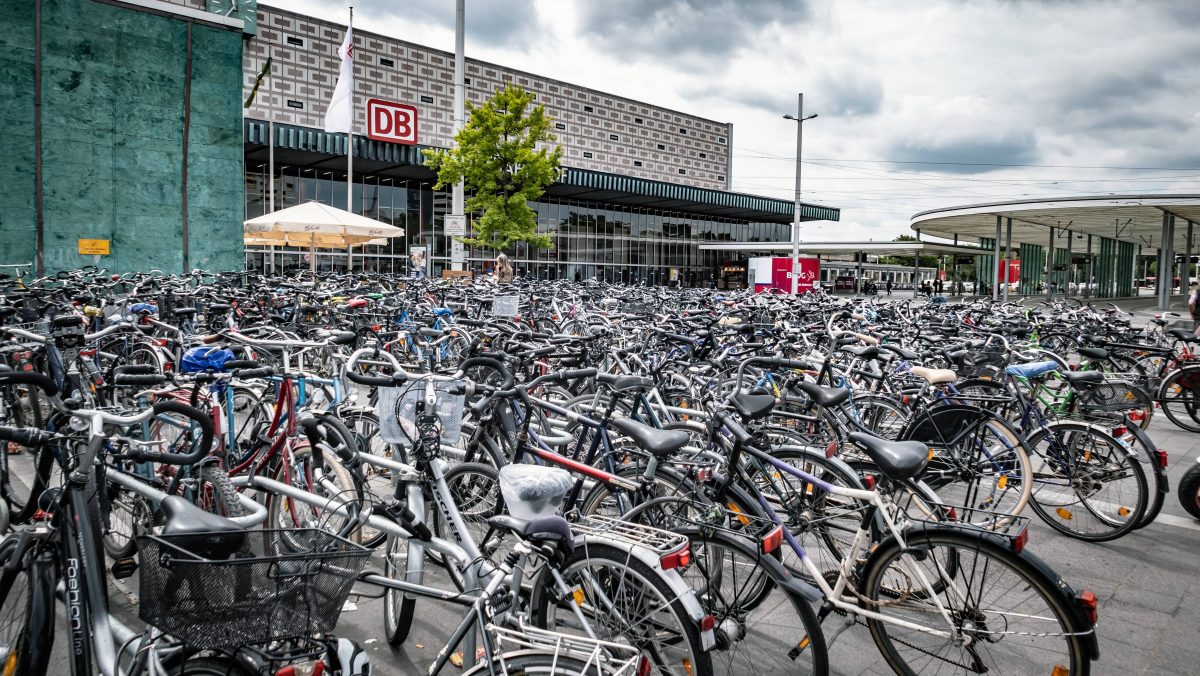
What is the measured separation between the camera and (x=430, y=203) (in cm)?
3341

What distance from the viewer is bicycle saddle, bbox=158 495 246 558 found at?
1590mm

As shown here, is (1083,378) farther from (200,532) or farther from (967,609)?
(200,532)

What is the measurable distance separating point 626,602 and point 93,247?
55.5 feet

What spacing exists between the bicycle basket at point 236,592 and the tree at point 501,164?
2120cm

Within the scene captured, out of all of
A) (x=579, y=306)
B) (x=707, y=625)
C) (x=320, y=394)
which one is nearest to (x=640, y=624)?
(x=707, y=625)

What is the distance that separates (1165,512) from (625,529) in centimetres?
436

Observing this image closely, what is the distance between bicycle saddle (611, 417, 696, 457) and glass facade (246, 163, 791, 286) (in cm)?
2796

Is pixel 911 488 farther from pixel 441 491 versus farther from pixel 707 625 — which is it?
pixel 441 491

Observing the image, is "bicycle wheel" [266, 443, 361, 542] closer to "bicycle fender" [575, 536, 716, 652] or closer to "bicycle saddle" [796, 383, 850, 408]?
"bicycle fender" [575, 536, 716, 652]

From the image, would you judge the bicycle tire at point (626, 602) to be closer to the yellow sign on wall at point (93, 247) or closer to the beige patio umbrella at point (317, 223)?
the beige patio umbrella at point (317, 223)

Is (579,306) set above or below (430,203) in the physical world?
below

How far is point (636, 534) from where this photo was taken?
2254mm

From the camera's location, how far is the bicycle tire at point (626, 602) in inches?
78.5

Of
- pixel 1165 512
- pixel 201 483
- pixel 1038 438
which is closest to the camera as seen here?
pixel 201 483
